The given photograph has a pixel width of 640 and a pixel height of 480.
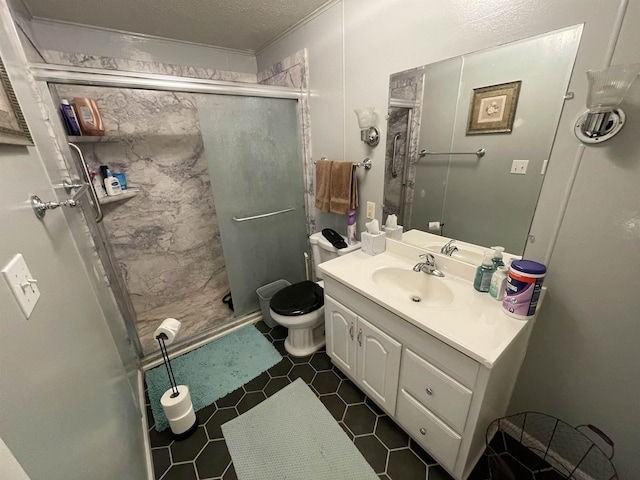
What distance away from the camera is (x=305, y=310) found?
67.0 inches

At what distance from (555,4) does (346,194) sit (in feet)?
3.93

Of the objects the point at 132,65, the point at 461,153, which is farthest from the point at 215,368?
the point at 132,65

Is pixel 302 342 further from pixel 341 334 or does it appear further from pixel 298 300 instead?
pixel 341 334

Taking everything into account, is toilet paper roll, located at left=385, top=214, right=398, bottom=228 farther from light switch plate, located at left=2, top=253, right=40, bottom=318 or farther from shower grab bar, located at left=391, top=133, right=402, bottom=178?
light switch plate, located at left=2, top=253, right=40, bottom=318

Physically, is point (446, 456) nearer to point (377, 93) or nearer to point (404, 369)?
point (404, 369)

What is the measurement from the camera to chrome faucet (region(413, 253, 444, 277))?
1.30 metres

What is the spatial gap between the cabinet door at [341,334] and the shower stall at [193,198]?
3.07 feet

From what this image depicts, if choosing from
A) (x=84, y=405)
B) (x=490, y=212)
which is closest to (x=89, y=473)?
(x=84, y=405)

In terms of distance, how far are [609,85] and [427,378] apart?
1.17 meters

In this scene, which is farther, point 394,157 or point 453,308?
point 394,157

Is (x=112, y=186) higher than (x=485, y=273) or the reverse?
higher

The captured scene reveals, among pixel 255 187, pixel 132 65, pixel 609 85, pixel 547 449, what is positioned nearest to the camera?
pixel 609 85

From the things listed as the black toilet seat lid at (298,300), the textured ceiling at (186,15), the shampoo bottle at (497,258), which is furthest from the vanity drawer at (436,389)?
the textured ceiling at (186,15)

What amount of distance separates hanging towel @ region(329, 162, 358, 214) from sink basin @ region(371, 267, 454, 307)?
0.57m
